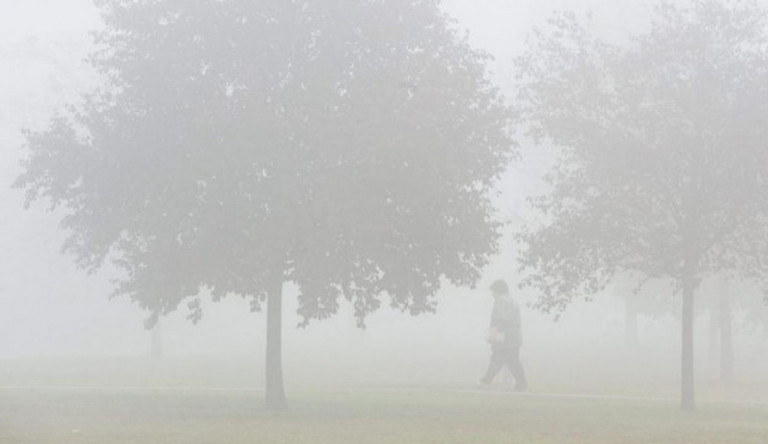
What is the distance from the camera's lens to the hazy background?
38750 millimetres

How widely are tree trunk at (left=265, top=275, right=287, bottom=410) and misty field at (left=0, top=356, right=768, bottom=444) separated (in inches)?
11.8

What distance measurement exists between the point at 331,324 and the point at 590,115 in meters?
55.5

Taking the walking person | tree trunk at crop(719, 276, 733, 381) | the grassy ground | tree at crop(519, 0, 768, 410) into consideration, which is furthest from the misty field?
tree at crop(519, 0, 768, 410)

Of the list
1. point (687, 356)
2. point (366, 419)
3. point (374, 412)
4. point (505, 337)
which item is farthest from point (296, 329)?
point (366, 419)

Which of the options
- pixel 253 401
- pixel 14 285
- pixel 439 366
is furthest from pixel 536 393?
pixel 14 285

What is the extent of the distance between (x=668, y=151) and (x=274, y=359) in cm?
711

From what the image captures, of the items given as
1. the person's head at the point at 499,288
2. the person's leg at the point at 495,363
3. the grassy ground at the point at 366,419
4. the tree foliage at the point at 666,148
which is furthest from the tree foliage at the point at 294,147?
the person's leg at the point at 495,363

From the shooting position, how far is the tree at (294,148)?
800 inches

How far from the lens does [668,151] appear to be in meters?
21.9

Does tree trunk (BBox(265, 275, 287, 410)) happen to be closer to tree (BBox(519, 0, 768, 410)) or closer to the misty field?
the misty field

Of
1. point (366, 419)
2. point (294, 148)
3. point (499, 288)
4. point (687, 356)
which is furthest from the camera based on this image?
point (499, 288)

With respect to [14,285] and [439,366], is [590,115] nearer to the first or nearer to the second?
[439,366]

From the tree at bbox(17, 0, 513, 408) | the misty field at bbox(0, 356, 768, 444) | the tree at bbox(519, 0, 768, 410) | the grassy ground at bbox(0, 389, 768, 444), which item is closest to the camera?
the grassy ground at bbox(0, 389, 768, 444)

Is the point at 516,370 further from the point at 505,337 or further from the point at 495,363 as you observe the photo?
the point at 505,337
